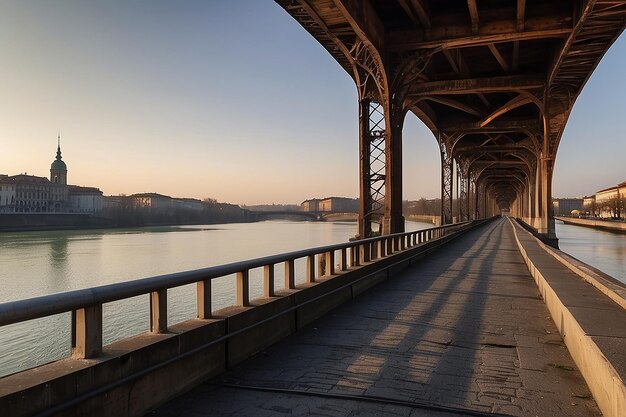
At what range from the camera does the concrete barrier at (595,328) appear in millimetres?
4062

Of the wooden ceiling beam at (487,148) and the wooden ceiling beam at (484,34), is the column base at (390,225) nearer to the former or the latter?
the wooden ceiling beam at (484,34)

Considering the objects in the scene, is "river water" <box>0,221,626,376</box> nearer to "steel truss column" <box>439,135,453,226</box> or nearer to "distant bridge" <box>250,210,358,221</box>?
"steel truss column" <box>439,135,453,226</box>

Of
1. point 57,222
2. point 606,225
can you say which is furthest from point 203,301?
point 606,225

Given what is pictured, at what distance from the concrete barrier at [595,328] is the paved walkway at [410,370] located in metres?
0.23

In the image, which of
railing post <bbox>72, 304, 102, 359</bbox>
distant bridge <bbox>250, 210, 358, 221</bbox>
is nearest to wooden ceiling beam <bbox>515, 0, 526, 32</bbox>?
railing post <bbox>72, 304, 102, 359</bbox>

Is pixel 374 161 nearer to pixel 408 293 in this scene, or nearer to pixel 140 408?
pixel 408 293

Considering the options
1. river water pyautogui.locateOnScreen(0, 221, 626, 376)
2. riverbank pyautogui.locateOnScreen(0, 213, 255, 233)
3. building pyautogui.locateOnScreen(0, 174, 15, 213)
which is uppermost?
building pyautogui.locateOnScreen(0, 174, 15, 213)

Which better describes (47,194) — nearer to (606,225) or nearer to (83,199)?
(83,199)

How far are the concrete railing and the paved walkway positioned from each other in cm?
23

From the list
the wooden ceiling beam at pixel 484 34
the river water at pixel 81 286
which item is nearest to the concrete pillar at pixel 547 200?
the wooden ceiling beam at pixel 484 34

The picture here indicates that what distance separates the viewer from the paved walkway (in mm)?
4461

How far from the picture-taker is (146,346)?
13.9 ft

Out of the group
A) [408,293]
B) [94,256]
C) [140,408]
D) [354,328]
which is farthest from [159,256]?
[140,408]

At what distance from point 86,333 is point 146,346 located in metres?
0.60
